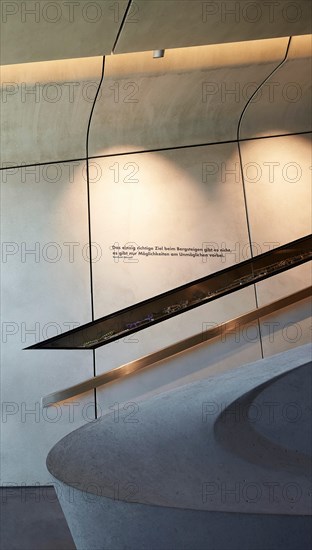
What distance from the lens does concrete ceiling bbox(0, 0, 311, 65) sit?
493cm

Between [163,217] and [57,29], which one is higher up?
[57,29]

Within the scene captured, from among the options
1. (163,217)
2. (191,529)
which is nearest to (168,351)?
(163,217)

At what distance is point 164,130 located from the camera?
6.78 metres

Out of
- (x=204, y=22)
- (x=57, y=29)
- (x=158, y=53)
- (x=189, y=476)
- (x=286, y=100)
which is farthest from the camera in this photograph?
(x=286, y=100)

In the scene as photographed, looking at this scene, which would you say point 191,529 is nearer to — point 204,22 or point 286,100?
point 204,22

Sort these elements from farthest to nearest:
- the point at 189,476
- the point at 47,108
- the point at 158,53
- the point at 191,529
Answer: the point at 47,108 < the point at 158,53 < the point at 189,476 < the point at 191,529

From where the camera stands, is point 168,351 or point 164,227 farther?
point 164,227

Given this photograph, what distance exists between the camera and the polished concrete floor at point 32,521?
4.25m

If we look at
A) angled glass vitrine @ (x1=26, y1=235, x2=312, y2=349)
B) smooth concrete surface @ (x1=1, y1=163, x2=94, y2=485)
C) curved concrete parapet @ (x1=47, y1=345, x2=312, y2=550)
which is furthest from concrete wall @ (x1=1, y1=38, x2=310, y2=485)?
curved concrete parapet @ (x1=47, y1=345, x2=312, y2=550)

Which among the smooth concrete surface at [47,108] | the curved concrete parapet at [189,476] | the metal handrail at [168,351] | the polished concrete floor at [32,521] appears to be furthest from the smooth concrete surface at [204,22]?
the polished concrete floor at [32,521]

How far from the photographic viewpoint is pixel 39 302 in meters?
6.66

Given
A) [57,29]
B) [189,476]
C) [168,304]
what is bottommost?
[189,476]

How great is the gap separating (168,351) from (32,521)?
1950 mm

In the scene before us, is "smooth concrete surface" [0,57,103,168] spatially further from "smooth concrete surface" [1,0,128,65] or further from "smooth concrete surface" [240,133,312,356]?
"smooth concrete surface" [240,133,312,356]
